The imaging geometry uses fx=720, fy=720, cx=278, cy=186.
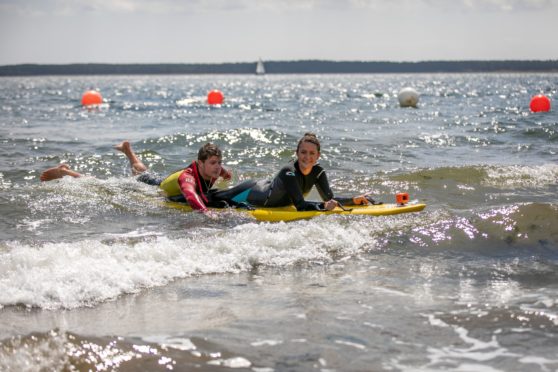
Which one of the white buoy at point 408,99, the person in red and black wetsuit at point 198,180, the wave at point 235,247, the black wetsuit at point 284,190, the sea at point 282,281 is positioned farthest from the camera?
the white buoy at point 408,99

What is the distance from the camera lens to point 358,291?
5.32 meters

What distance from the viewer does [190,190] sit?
8375 mm

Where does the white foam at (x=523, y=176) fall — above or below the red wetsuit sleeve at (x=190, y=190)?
below

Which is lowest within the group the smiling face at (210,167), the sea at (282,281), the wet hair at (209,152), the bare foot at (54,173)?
the sea at (282,281)

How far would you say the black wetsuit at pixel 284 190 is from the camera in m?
8.17

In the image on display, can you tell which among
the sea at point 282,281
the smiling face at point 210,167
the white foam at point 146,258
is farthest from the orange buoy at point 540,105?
the white foam at point 146,258

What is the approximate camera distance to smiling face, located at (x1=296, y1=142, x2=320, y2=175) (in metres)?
7.99

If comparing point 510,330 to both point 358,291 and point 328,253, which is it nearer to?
point 358,291

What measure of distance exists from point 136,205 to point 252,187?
168 centimetres

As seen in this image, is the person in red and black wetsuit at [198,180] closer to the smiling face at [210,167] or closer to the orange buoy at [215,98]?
the smiling face at [210,167]

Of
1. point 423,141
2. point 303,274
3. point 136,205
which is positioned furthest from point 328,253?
point 423,141

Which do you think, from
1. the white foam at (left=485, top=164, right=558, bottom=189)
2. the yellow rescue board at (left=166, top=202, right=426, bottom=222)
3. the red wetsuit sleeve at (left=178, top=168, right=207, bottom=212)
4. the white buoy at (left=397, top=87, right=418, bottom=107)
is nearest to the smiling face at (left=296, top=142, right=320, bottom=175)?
the yellow rescue board at (left=166, top=202, right=426, bottom=222)

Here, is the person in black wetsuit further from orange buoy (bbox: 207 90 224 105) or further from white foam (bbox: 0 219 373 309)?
orange buoy (bbox: 207 90 224 105)

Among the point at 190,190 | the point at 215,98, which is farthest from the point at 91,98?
the point at 190,190
